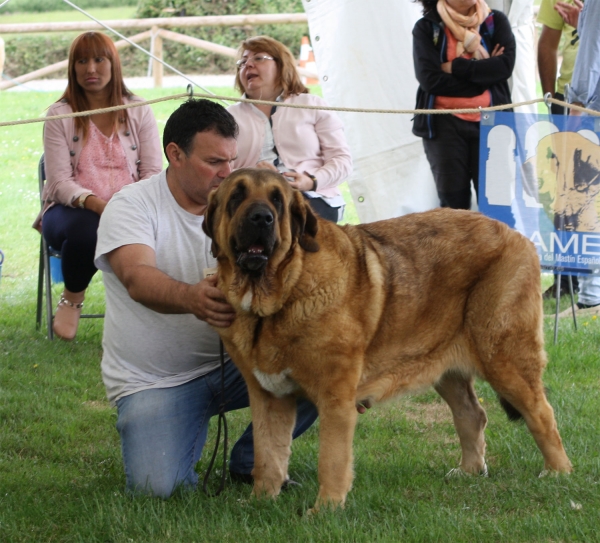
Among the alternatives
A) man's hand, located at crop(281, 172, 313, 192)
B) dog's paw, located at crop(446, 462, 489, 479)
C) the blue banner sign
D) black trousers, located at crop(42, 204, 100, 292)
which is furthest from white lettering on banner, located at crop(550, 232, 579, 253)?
black trousers, located at crop(42, 204, 100, 292)

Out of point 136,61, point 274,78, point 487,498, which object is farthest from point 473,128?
point 136,61

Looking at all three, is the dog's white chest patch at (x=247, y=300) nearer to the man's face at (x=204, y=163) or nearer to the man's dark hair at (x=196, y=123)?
the man's face at (x=204, y=163)

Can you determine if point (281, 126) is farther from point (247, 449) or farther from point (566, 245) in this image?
point (247, 449)

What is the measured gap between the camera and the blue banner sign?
5336 mm

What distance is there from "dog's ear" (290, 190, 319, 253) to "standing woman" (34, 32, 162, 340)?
2812 mm

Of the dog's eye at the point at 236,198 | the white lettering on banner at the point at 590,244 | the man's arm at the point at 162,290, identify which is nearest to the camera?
the dog's eye at the point at 236,198

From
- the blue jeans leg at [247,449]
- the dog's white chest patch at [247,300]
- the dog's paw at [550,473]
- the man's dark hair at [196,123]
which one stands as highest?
the man's dark hair at [196,123]

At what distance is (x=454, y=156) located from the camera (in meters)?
6.14

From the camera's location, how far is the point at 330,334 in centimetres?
301

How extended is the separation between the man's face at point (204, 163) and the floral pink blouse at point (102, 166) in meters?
2.41

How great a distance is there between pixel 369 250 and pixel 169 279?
0.79 m

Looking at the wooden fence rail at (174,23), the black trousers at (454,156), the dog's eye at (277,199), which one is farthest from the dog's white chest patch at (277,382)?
the wooden fence rail at (174,23)

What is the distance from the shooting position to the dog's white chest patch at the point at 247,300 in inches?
119

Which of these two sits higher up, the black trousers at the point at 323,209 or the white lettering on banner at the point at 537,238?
the black trousers at the point at 323,209
